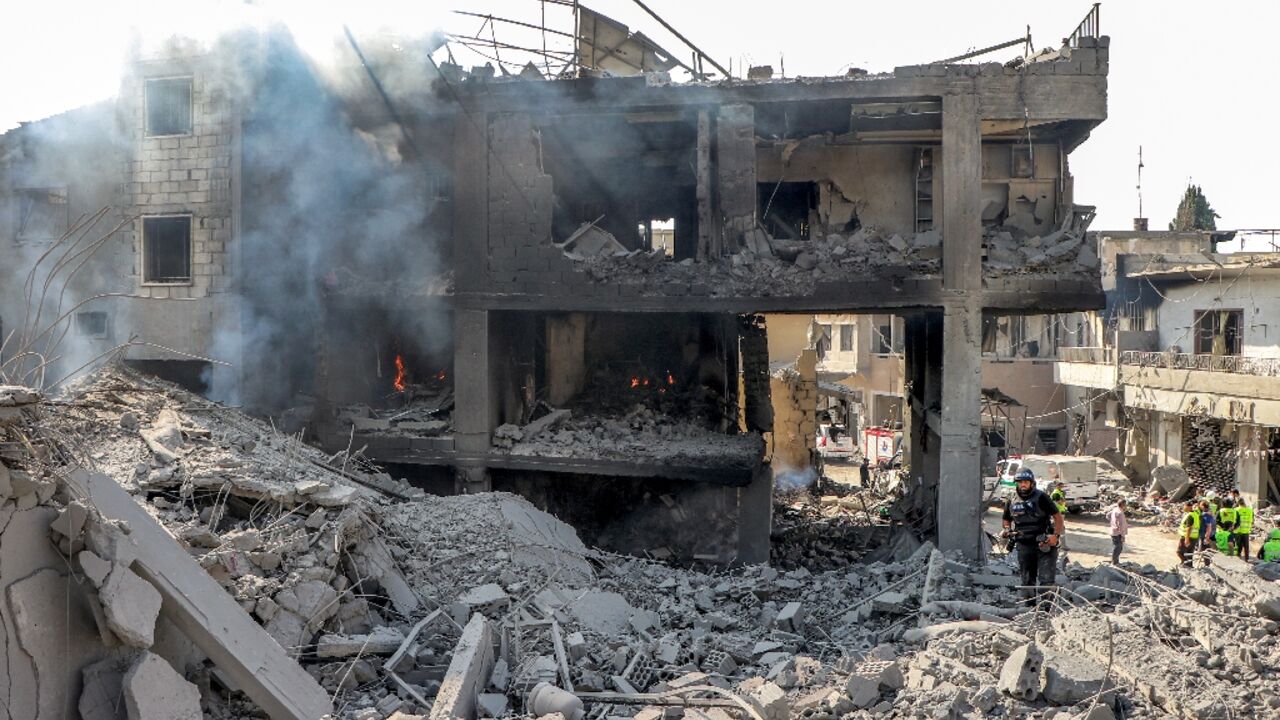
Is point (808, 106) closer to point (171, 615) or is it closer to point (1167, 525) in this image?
point (171, 615)

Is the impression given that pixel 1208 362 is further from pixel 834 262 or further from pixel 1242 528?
pixel 834 262

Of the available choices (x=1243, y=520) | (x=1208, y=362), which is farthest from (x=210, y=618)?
(x=1208, y=362)

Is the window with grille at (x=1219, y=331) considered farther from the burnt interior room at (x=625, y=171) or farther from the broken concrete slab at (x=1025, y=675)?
the broken concrete slab at (x=1025, y=675)

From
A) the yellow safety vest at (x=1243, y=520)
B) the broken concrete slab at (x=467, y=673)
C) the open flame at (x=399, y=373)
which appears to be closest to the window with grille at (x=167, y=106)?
the open flame at (x=399, y=373)

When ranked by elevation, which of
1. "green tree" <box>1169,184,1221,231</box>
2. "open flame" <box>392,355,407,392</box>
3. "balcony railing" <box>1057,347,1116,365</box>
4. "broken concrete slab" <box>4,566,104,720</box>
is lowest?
"broken concrete slab" <box>4,566,104,720</box>

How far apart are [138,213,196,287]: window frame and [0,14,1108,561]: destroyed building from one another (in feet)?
0.16

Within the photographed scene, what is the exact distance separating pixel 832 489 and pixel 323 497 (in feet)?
63.4

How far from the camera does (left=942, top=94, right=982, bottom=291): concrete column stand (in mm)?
14844

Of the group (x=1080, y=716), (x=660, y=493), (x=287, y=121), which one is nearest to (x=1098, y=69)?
(x=660, y=493)

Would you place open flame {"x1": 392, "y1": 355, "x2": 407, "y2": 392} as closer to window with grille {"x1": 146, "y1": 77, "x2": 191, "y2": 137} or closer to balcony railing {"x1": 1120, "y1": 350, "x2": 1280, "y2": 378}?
window with grille {"x1": 146, "y1": 77, "x2": 191, "y2": 137}

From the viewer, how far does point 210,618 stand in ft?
21.9

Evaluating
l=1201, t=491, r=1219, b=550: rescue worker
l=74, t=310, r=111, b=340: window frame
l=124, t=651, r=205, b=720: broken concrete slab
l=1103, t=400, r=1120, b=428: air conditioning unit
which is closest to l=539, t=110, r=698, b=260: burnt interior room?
l=74, t=310, r=111, b=340: window frame

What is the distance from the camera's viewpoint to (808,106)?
51.0 feet

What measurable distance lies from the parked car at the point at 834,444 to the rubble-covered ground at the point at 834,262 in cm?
1959
